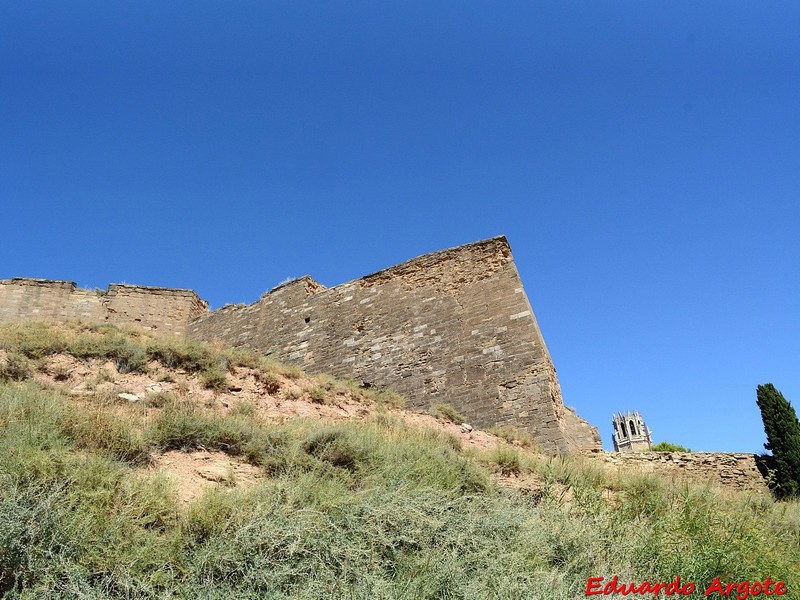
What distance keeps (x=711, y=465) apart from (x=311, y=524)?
476 inches

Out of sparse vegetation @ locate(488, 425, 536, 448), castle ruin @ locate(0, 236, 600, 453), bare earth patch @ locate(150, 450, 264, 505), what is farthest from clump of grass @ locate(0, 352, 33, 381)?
sparse vegetation @ locate(488, 425, 536, 448)

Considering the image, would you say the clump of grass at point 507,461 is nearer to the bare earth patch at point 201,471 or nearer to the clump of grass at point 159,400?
the bare earth patch at point 201,471

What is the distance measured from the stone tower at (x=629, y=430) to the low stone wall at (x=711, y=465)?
56.3 m

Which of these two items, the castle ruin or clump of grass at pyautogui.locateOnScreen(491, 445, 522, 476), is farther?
the castle ruin

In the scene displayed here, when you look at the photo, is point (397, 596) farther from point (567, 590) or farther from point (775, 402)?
point (775, 402)

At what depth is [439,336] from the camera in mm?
13406

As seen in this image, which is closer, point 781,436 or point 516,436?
Answer: point 516,436

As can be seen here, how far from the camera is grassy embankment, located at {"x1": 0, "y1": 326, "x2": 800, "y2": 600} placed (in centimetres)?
352

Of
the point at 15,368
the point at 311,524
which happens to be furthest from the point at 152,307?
the point at 311,524

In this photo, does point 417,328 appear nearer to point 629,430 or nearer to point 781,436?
point 781,436

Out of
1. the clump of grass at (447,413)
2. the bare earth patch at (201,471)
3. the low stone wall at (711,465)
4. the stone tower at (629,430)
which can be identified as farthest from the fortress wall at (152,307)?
the stone tower at (629,430)

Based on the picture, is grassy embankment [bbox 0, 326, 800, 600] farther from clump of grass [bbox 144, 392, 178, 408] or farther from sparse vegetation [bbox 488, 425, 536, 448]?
sparse vegetation [bbox 488, 425, 536, 448]

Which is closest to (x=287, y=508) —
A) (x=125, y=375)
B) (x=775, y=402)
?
(x=125, y=375)

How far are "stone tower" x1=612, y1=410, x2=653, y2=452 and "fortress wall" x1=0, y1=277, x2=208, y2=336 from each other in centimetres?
5967
